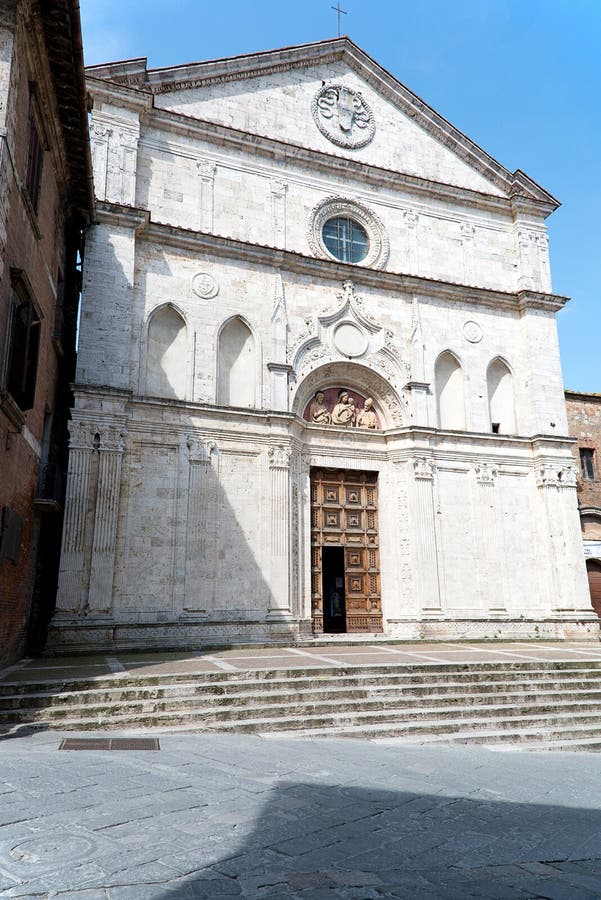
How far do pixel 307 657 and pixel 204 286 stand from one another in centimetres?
997

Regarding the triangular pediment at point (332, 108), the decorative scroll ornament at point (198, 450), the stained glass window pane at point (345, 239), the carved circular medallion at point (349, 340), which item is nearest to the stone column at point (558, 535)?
the carved circular medallion at point (349, 340)

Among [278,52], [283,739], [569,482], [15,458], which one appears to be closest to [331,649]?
[283,739]

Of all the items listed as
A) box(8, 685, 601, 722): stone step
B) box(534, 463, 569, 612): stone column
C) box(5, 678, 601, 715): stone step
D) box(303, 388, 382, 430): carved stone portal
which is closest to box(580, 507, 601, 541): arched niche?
box(534, 463, 569, 612): stone column

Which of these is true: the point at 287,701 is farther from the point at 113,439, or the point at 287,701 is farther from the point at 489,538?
the point at 489,538

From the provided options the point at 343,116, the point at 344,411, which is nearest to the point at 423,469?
the point at 344,411

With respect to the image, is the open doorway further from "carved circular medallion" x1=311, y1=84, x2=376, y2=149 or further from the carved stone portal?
"carved circular medallion" x1=311, y1=84, x2=376, y2=149

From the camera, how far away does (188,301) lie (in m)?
17.5

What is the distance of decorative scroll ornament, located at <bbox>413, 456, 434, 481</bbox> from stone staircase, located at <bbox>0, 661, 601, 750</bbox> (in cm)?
742

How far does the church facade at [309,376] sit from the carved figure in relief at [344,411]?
82 mm

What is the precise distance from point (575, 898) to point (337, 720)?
628cm

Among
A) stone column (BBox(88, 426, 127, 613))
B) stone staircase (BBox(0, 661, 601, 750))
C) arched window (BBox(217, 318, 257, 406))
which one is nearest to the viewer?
stone staircase (BBox(0, 661, 601, 750))

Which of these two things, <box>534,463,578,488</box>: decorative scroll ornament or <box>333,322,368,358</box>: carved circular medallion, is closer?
<box>333,322,368,358</box>: carved circular medallion

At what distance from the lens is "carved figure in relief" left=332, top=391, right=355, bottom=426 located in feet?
62.7

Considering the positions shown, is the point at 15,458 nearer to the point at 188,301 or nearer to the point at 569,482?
the point at 188,301
